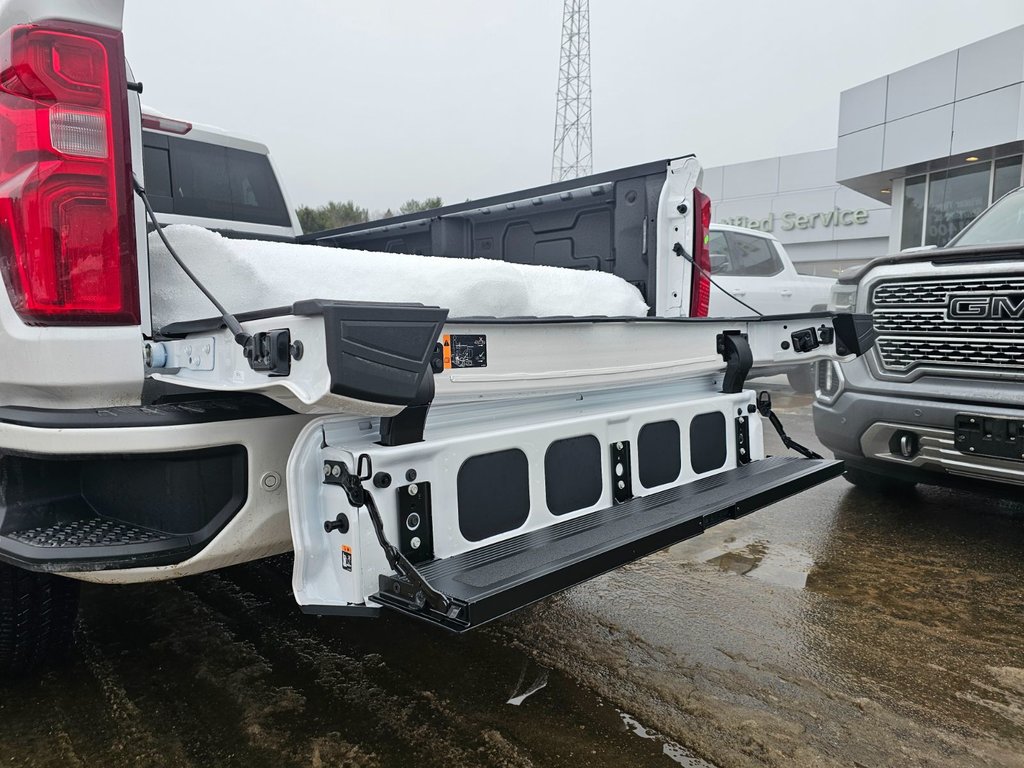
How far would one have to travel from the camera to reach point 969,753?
200 centimetres

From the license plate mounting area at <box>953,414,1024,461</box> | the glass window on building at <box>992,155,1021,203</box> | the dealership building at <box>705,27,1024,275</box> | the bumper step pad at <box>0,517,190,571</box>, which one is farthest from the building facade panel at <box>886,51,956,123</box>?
the bumper step pad at <box>0,517,190,571</box>

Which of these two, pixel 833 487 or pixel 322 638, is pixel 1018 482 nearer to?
pixel 833 487

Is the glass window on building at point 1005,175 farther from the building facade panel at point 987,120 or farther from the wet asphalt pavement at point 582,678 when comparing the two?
the wet asphalt pavement at point 582,678

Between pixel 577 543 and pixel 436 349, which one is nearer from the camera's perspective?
pixel 436 349

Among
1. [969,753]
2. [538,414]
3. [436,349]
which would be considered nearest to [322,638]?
[538,414]

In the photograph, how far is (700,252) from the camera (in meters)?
2.90

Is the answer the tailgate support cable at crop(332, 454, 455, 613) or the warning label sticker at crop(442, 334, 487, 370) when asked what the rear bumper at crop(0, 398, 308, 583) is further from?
the warning label sticker at crop(442, 334, 487, 370)

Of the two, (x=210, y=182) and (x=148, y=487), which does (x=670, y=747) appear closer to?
(x=148, y=487)

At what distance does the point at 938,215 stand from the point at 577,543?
17.6m

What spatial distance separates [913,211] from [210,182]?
17.2 meters

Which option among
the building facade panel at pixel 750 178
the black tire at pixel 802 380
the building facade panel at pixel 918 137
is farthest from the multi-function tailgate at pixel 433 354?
the building facade panel at pixel 750 178

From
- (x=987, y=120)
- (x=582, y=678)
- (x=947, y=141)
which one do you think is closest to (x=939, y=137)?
(x=947, y=141)

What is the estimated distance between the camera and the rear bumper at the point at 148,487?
167 centimetres

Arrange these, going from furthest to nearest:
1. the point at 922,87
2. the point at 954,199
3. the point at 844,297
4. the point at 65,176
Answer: the point at 954,199 → the point at 922,87 → the point at 844,297 → the point at 65,176
